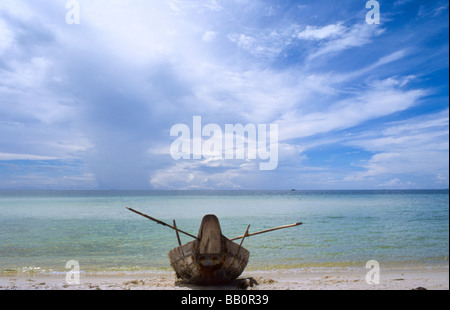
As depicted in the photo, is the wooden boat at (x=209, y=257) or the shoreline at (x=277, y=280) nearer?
the wooden boat at (x=209, y=257)

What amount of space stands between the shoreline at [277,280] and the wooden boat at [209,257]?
0.97 feet

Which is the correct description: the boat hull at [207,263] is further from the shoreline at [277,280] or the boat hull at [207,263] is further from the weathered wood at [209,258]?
the shoreline at [277,280]

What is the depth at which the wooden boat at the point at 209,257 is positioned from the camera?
840 cm

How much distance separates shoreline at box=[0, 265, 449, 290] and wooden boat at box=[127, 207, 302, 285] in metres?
0.30

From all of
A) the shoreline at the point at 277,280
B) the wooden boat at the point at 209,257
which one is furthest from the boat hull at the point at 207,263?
the shoreline at the point at 277,280

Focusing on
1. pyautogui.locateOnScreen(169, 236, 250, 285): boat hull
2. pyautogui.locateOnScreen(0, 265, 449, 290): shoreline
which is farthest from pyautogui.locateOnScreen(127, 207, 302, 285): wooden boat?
pyautogui.locateOnScreen(0, 265, 449, 290): shoreline
